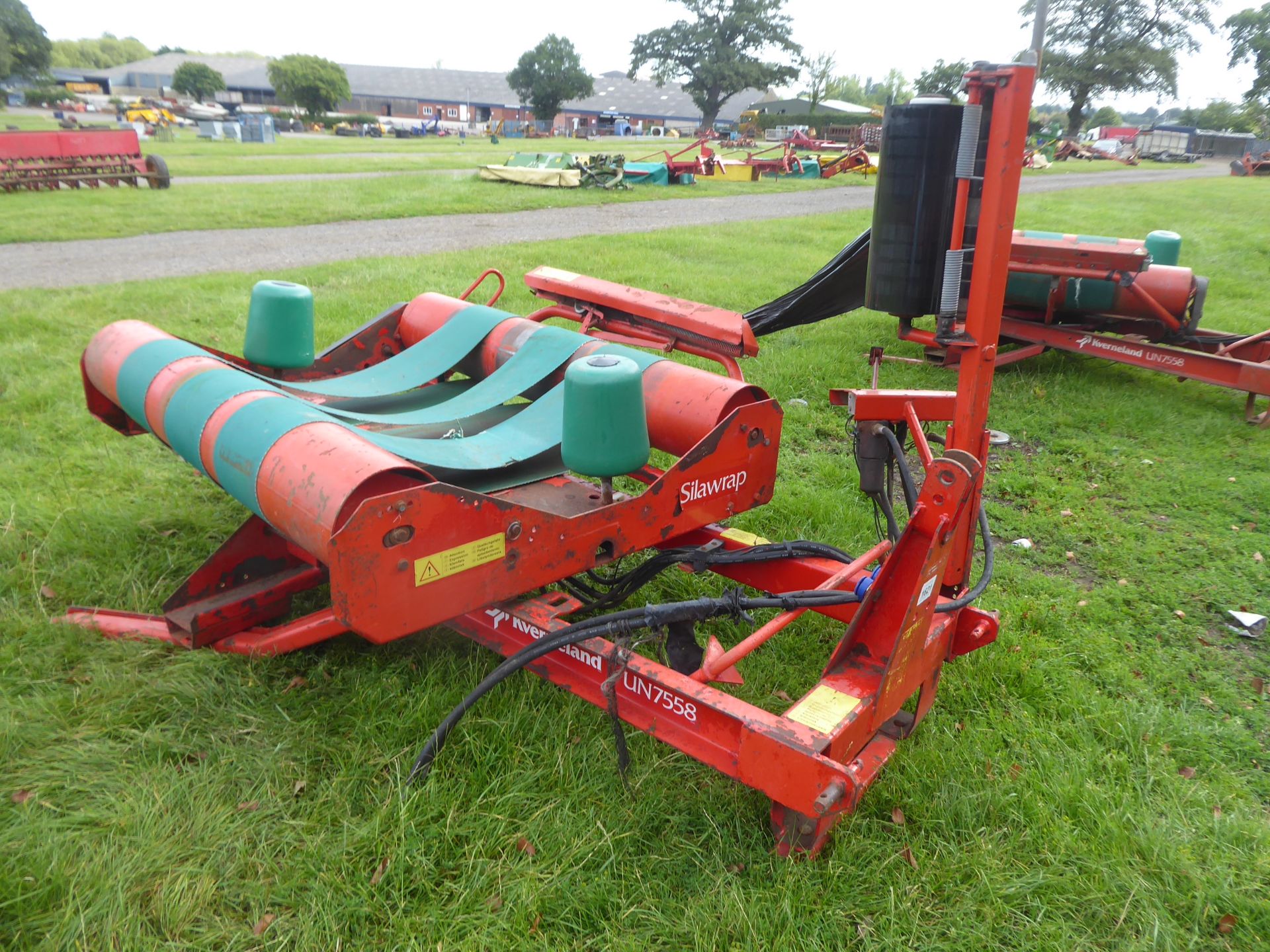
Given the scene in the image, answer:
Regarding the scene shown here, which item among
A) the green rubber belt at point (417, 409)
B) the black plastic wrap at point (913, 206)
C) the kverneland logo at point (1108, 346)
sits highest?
the black plastic wrap at point (913, 206)

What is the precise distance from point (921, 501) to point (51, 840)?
229 centimetres

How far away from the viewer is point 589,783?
2.47m

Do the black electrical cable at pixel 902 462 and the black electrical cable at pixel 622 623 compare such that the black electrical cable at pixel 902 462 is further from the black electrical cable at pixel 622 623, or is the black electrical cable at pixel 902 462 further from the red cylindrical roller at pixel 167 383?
the red cylindrical roller at pixel 167 383

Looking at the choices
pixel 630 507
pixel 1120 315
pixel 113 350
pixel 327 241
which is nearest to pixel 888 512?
pixel 630 507

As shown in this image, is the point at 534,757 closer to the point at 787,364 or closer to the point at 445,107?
the point at 787,364

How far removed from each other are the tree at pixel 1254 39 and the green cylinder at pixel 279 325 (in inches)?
2986

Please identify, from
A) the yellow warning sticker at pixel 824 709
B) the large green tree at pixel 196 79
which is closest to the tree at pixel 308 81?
the large green tree at pixel 196 79

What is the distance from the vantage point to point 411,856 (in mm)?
2188

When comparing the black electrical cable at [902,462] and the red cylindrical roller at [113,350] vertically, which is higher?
the red cylindrical roller at [113,350]

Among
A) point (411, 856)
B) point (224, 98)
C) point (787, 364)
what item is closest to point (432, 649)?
point (411, 856)

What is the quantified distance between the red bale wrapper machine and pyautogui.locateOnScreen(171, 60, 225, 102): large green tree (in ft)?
258

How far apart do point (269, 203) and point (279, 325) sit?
11.8 metres

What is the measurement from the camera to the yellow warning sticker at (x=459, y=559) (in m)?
2.16

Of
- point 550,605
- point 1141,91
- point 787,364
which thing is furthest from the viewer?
point 1141,91
